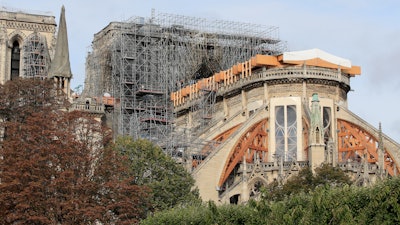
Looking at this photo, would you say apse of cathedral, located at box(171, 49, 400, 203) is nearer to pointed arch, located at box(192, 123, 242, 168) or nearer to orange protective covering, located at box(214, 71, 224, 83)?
pointed arch, located at box(192, 123, 242, 168)

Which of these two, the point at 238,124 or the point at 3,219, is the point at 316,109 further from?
the point at 3,219

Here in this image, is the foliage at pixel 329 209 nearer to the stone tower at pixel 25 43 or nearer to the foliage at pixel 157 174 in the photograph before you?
the foliage at pixel 157 174

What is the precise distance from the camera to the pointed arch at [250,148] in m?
82.3

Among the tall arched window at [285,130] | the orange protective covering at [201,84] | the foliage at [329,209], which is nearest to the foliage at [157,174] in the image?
the foliage at [329,209]

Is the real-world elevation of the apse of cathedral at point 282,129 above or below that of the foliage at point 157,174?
above

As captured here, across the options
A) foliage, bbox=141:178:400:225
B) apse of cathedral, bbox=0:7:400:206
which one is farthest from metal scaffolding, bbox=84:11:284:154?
foliage, bbox=141:178:400:225

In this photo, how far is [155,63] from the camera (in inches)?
3844

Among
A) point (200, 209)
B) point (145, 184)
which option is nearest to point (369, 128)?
point (145, 184)

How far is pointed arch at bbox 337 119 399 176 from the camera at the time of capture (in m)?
84.6

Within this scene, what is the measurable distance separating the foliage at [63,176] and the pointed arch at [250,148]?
2089 centimetres

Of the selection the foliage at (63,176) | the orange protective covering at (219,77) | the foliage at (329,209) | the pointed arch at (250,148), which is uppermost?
the orange protective covering at (219,77)

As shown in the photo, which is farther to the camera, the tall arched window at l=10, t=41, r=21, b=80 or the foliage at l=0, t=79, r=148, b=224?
the tall arched window at l=10, t=41, r=21, b=80

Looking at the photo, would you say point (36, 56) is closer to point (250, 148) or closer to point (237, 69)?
point (237, 69)

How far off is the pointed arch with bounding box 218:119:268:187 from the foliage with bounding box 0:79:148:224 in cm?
2089
